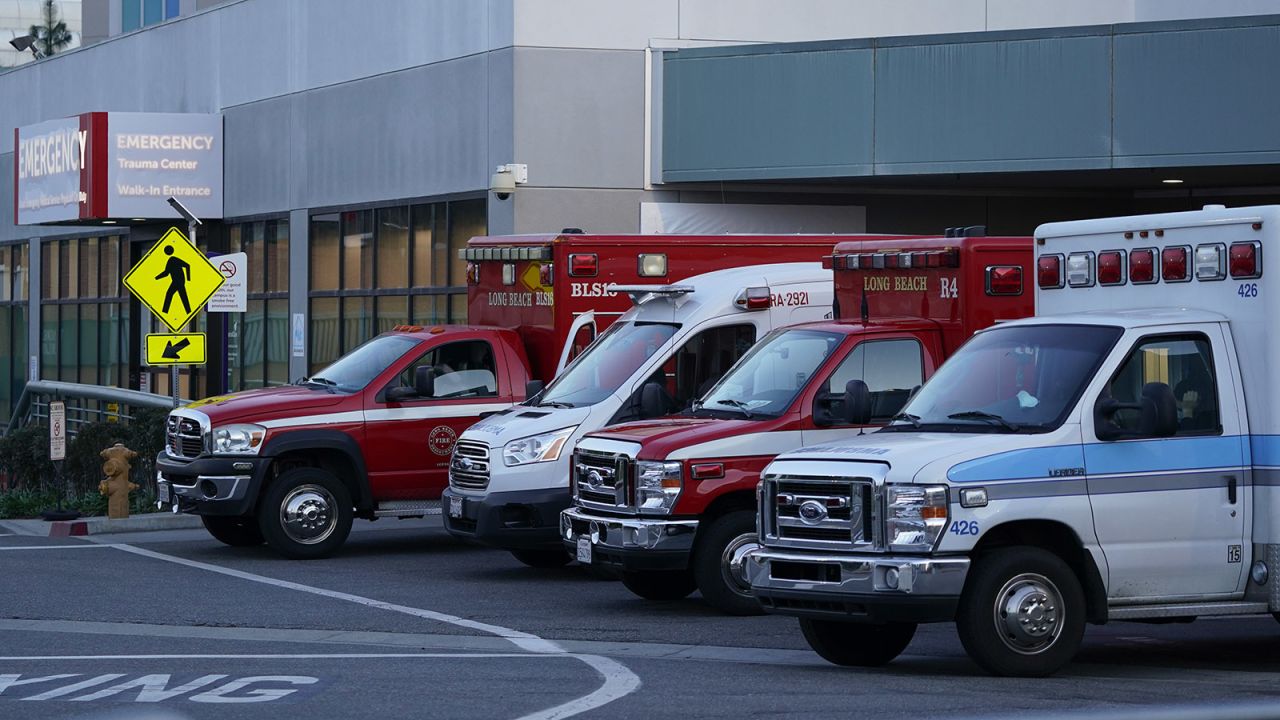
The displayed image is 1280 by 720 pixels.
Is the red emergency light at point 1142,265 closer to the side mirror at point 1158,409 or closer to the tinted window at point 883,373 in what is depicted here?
the side mirror at point 1158,409

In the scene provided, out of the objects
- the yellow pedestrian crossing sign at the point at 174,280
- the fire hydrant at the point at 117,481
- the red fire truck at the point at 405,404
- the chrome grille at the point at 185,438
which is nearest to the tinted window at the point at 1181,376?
the red fire truck at the point at 405,404

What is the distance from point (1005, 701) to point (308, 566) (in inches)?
351

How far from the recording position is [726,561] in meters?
13.2

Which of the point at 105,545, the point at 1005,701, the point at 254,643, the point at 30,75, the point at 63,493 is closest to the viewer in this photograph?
the point at 1005,701

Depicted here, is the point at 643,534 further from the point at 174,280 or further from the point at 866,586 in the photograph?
the point at 174,280

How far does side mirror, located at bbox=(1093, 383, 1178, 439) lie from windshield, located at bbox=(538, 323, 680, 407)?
5.25 meters

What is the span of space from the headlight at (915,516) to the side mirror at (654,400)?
4696 mm

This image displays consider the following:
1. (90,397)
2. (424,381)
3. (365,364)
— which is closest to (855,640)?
(424,381)

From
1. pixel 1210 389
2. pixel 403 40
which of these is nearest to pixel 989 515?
pixel 1210 389

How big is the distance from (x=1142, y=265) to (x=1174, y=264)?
0.23m

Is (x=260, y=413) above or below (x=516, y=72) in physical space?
below

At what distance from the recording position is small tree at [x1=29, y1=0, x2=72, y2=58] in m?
90.9

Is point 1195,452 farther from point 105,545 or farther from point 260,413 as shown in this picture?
point 105,545

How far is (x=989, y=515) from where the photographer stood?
10.2m
